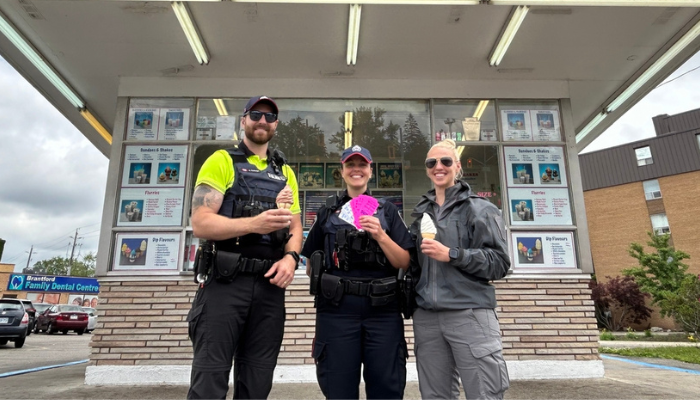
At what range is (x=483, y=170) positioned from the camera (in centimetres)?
598

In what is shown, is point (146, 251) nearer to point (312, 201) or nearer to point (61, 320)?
point (312, 201)

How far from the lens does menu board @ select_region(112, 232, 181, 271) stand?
522cm

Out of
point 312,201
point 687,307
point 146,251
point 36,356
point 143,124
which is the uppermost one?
point 143,124

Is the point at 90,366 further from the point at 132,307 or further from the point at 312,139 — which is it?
the point at 312,139

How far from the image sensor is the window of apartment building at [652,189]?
28.8 meters

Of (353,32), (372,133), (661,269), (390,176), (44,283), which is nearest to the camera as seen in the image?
(353,32)

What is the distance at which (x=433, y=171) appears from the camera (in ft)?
8.59

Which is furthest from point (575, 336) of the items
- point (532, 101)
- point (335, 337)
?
point (335, 337)

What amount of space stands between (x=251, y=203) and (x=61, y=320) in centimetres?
2278

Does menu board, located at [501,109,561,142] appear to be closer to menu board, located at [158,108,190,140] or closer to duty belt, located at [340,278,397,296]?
duty belt, located at [340,278,397,296]

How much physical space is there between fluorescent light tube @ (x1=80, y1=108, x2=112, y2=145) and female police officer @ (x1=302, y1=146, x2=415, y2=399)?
644 centimetres

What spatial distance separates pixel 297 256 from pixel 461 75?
4.62 metres

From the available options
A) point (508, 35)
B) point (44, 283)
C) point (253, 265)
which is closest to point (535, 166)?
point (508, 35)

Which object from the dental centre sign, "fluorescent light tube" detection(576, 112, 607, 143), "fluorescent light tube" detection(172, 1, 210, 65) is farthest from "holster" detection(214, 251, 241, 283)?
the dental centre sign
